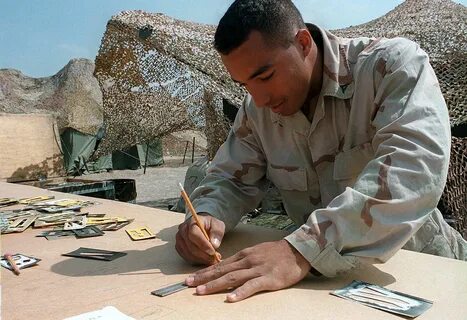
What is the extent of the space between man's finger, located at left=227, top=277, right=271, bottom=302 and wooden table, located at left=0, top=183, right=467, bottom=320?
0.01 metres

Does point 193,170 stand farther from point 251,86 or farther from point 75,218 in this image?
point 251,86

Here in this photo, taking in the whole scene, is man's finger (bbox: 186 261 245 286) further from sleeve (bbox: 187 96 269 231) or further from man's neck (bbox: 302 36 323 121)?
man's neck (bbox: 302 36 323 121)

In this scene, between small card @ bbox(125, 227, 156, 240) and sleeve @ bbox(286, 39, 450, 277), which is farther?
small card @ bbox(125, 227, 156, 240)

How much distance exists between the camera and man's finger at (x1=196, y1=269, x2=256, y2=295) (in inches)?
43.8

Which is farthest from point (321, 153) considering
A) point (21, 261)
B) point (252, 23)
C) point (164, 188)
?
point (164, 188)

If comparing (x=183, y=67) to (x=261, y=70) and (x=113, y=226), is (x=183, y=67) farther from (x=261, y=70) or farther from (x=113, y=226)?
(x=261, y=70)

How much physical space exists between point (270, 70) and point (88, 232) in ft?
2.87

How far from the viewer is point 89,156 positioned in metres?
11.8

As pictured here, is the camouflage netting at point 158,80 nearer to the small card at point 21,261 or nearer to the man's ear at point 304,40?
the man's ear at point 304,40

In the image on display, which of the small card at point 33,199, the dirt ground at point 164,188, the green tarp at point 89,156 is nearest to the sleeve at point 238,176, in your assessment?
the small card at point 33,199

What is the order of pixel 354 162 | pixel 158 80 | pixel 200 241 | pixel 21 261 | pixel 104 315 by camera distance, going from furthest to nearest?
pixel 158 80 → pixel 354 162 → pixel 21 261 → pixel 200 241 → pixel 104 315

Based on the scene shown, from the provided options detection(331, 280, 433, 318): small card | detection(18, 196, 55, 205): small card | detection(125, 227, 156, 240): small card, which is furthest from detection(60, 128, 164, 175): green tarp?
detection(331, 280, 433, 318): small card

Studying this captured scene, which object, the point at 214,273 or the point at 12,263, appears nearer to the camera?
the point at 214,273

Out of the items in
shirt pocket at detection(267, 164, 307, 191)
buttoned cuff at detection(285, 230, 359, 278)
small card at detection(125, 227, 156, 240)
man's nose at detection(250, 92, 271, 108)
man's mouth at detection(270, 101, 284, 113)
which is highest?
man's nose at detection(250, 92, 271, 108)
